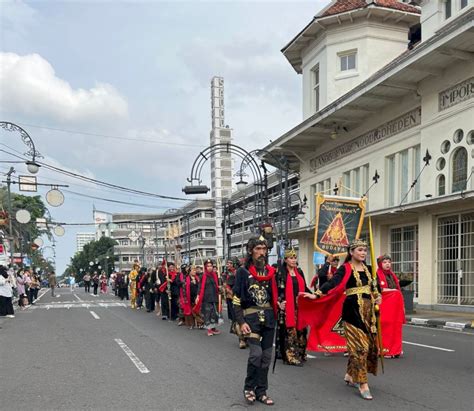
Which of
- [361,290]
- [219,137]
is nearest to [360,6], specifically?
[361,290]

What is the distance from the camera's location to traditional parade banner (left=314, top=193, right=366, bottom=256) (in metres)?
14.0

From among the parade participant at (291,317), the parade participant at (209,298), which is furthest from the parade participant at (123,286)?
the parade participant at (291,317)

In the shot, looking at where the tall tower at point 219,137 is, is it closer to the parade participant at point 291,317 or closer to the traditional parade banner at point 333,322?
the traditional parade banner at point 333,322

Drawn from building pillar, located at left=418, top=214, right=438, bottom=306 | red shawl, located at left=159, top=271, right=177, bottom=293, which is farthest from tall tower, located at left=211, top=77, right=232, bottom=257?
red shawl, located at left=159, top=271, right=177, bottom=293

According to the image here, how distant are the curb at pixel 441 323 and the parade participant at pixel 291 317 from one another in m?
7.14

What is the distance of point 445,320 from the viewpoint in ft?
49.5

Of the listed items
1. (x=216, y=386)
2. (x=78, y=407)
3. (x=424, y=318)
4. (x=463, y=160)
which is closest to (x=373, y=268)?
(x=216, y=386)

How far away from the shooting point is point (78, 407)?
20.0ft

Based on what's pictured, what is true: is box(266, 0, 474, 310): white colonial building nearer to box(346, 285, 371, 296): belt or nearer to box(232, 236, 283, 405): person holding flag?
box(346, 285, 371, 296): belt

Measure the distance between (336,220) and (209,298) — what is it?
4.25 meters

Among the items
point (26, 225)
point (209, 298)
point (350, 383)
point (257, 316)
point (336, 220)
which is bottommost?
point (350, 383)

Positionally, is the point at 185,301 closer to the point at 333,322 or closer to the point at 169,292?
the point at 169,292

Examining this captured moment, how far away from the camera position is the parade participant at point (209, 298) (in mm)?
12789

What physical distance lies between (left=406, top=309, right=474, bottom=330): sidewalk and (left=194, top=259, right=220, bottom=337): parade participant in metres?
6.19
